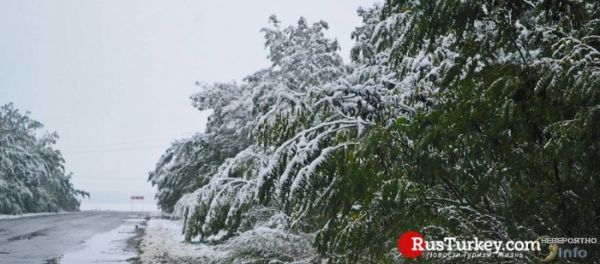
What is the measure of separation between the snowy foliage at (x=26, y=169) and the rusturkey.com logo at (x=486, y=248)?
1245 inches

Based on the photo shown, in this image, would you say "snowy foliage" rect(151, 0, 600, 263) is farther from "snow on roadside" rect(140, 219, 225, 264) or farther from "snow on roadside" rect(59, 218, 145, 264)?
"snow on roadside" rect(59, 218, 145, 264)

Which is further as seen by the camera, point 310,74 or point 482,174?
point 310,74

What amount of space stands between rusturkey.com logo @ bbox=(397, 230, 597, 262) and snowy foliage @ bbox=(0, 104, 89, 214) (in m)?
31.6

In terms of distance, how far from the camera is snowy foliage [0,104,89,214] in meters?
31.3

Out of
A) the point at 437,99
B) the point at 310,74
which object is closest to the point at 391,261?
the point at 437,99

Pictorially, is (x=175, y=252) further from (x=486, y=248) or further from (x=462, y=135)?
(x=462, y=135)

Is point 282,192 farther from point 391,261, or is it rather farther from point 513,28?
point 513,28

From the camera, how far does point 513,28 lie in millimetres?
3404

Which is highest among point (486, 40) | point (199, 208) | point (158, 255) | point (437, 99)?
point (486, 40)

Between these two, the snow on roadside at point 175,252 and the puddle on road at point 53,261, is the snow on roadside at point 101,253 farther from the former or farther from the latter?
the snow on roadside at point 175,252

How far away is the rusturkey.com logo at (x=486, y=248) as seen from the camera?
3.77 m

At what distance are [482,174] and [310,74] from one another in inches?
Result: 291

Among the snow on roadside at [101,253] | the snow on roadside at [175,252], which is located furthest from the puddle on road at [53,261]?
the snow on roadside at [175,252]

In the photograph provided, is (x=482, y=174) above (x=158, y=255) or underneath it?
above
